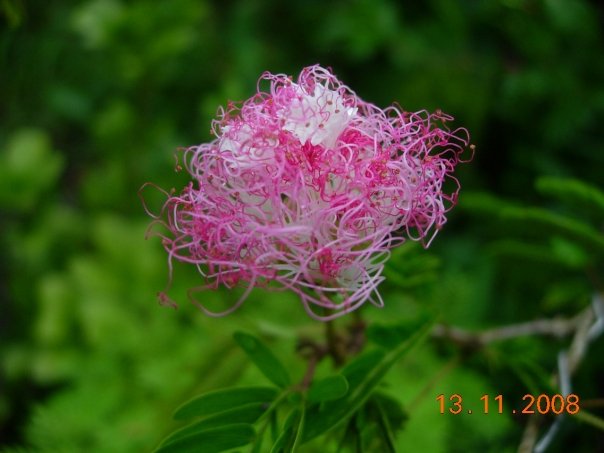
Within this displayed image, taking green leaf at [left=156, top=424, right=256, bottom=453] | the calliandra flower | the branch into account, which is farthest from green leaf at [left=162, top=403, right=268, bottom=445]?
the branch

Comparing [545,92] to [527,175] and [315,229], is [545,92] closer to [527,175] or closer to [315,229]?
[527,175]

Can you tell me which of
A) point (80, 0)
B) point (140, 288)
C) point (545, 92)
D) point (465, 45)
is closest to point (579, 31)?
point (545, 92)

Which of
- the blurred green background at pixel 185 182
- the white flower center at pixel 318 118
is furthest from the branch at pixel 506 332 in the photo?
the white flower center at pixel 318 118

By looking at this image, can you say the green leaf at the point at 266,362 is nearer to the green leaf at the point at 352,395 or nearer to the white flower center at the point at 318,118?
the green leaf at the point at 352,395

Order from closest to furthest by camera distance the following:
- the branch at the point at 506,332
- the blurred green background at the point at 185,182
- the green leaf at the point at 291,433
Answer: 1. the green leaf at the point at 291,433
2. the branch at the point at 506,332
3. the blurred green background at the point at 185,182

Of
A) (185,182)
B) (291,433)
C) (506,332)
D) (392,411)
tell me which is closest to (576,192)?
(506,332)

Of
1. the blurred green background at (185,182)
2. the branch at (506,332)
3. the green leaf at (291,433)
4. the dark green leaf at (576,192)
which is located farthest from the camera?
the blurred green background at (185,182)

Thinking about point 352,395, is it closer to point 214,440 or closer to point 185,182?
point 214,440
